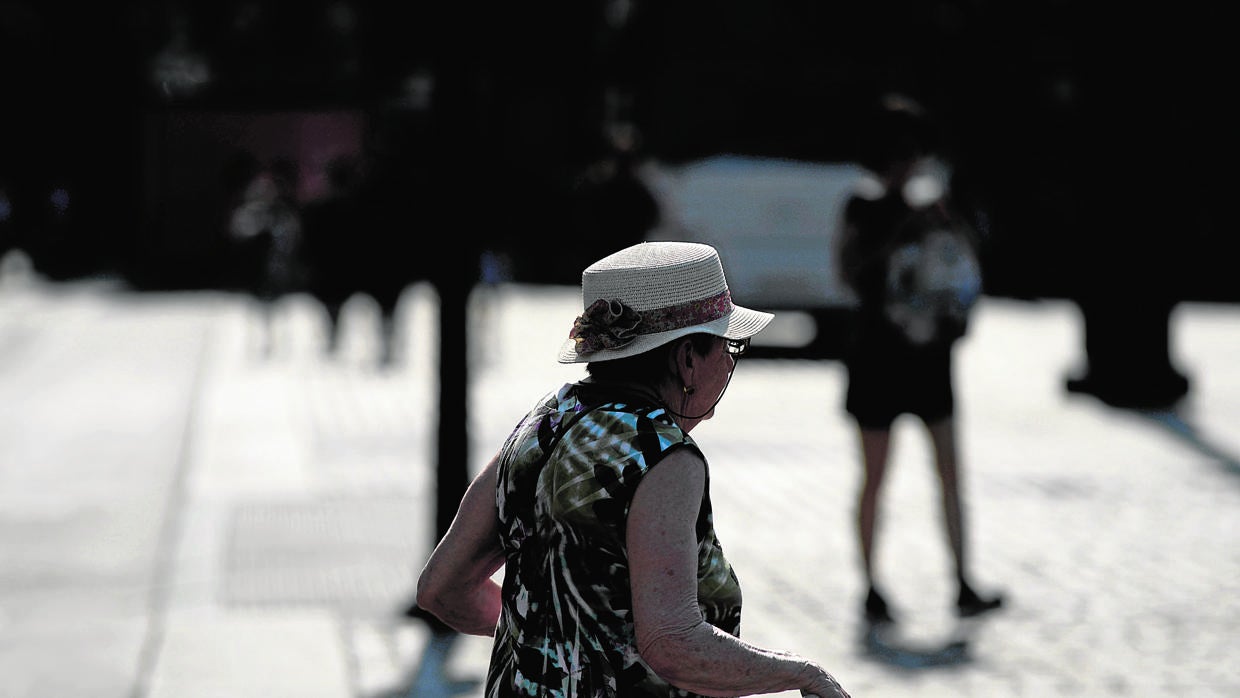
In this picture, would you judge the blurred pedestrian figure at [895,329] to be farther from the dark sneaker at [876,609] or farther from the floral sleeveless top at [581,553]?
the floral sleeveless top at [581,553]

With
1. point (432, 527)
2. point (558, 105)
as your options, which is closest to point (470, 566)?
point (432, 527)

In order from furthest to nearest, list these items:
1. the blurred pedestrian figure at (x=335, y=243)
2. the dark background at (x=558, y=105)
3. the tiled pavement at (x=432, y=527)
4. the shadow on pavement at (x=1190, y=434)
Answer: the dark background at (x=558, y=105) < the blurred pedestrian figure at (x=335, y=243) < the shadow on pavement at (x=1190, y=434) < the tiled pavement at (x=432, y=527)

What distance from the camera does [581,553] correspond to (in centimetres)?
252

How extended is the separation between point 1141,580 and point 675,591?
4758mm

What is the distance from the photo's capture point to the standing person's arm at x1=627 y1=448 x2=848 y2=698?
243 cm

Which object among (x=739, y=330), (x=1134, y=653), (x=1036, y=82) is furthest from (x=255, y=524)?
(x=1036, y=82)

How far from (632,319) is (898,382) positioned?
370cm

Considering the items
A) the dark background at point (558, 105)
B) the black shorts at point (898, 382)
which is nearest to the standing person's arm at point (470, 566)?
the black shorts at point (898, 382)

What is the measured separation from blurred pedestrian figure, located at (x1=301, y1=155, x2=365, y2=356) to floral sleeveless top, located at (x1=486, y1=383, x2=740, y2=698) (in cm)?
1278

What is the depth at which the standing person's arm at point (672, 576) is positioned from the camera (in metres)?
2.43

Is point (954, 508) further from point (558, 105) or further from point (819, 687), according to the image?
point (558, 105)

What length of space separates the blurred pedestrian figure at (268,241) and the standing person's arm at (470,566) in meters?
13.6

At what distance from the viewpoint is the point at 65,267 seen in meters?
35.5

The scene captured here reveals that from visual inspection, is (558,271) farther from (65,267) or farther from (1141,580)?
(1141,580)
